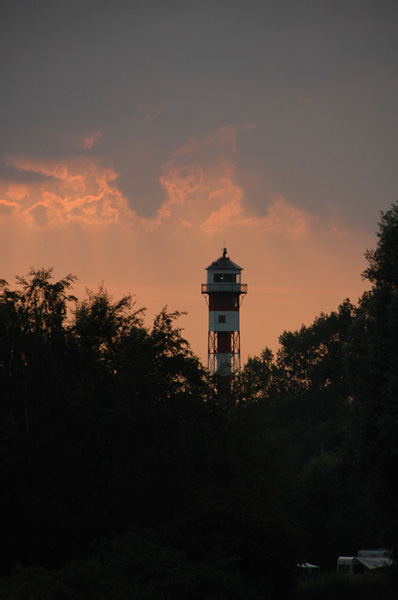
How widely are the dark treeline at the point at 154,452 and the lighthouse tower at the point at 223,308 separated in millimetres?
40380

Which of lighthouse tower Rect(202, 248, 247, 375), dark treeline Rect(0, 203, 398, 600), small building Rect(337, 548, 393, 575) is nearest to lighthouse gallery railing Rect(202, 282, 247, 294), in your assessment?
lighthouse tower Rect(202, 248, 247, 375)

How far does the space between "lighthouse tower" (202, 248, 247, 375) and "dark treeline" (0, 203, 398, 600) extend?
4038 cm

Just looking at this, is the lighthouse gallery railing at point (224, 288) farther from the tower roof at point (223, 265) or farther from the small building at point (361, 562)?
the small building at point (361, 562)

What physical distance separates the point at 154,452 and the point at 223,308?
5057 centimetres

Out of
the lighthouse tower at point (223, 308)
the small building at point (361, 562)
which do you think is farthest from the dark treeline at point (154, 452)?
the lighthouse tower at point (223, 308)

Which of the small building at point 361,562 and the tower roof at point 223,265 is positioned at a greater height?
the tower roof at point 223,265

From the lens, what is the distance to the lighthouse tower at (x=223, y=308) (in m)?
81.6

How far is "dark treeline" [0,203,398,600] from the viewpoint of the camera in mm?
29594

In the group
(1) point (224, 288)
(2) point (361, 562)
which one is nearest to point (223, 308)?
(1) point (224, 288)

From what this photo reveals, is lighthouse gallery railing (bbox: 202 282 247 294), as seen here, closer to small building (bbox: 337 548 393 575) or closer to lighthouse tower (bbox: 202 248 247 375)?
lighthouse tower (bbox: 202 248 247 375)

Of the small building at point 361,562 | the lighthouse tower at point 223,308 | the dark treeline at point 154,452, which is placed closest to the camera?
the dark treeline at point 154,452

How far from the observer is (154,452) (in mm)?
33375

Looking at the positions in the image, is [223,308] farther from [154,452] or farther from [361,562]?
[154,452]

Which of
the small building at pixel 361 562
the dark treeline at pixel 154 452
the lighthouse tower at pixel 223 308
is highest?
the lighthouse tower at pixel 223 308
